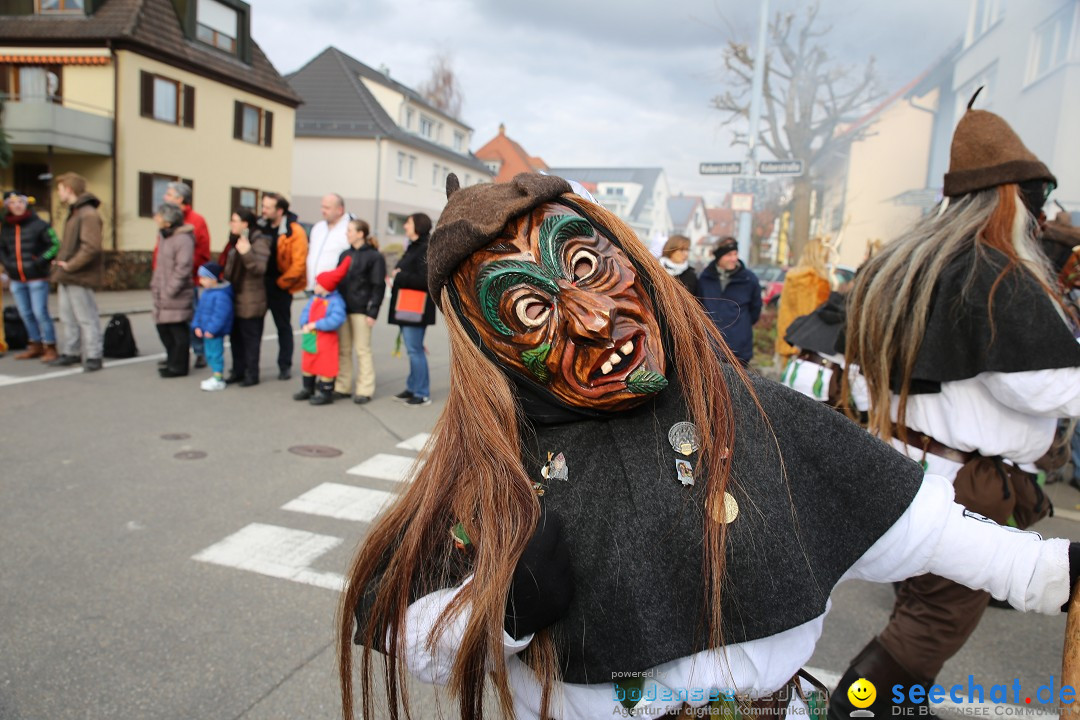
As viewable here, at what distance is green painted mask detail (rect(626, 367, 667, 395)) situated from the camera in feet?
3.97

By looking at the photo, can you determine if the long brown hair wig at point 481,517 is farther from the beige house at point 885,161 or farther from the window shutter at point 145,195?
the window shutter at point 145,195

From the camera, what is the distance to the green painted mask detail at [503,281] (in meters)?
1.23

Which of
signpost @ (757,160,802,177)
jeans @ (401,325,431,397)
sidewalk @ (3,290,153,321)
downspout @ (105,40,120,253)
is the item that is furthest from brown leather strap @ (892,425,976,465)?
downspout @ (105,40,120,253)

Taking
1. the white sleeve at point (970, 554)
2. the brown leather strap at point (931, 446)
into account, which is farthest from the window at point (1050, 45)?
the white sleeve at point (970, 554)

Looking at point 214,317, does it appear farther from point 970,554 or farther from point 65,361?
point 970,554

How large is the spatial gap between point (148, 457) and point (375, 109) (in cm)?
3208

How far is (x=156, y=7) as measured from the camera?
20.5 meters

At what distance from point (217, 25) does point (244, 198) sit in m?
5.16

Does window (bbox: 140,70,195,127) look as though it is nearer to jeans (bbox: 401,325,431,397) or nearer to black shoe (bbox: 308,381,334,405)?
black shoe (bbox: 308,381,334,405)

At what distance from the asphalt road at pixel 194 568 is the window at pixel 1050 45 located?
6.31 metres

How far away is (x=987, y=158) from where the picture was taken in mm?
2357

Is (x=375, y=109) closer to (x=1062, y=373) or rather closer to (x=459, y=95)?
(x=459, y=95)

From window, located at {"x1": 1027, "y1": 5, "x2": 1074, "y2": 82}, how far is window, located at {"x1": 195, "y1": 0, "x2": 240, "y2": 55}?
21.0 meters

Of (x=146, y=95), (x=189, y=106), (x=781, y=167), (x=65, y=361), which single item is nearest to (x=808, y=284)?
(x=781, y=167)
